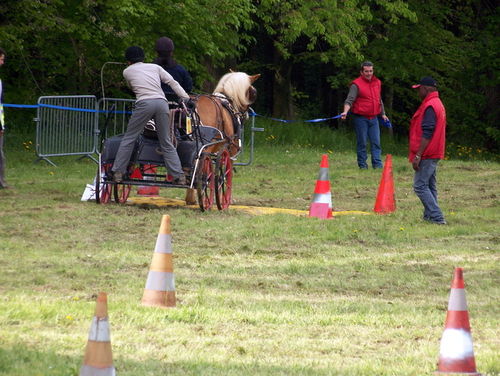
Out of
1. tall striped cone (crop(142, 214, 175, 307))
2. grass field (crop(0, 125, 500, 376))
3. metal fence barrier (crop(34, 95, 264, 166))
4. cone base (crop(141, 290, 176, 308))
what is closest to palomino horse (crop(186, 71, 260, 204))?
grass field (crop(0, 125, 500, 376))

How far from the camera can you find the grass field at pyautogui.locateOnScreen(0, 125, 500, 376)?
6438 millimetres

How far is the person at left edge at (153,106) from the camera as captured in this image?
1370 cm

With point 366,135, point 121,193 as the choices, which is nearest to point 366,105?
point 366,135

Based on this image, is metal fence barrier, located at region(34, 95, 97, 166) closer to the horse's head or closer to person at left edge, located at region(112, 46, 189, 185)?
the horse's head

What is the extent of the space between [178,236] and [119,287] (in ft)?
11.2

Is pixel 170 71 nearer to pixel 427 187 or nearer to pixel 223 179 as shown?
pixel 223 179

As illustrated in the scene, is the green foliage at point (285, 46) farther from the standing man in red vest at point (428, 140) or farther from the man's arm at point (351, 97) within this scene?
the standing man in red vest at point (428, 140)

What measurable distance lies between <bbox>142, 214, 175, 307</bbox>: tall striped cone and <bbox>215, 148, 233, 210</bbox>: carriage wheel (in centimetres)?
641

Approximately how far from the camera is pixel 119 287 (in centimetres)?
870

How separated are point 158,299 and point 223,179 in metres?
6.96

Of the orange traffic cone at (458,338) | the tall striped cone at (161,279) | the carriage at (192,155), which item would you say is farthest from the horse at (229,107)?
the orange traffic cone at (458,338)

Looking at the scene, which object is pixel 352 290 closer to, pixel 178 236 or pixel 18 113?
pixel 178 236

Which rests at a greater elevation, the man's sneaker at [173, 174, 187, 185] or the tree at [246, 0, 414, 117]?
the tree at [246, 0, 414, 117]

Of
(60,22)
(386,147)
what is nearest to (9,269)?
(60,22)
